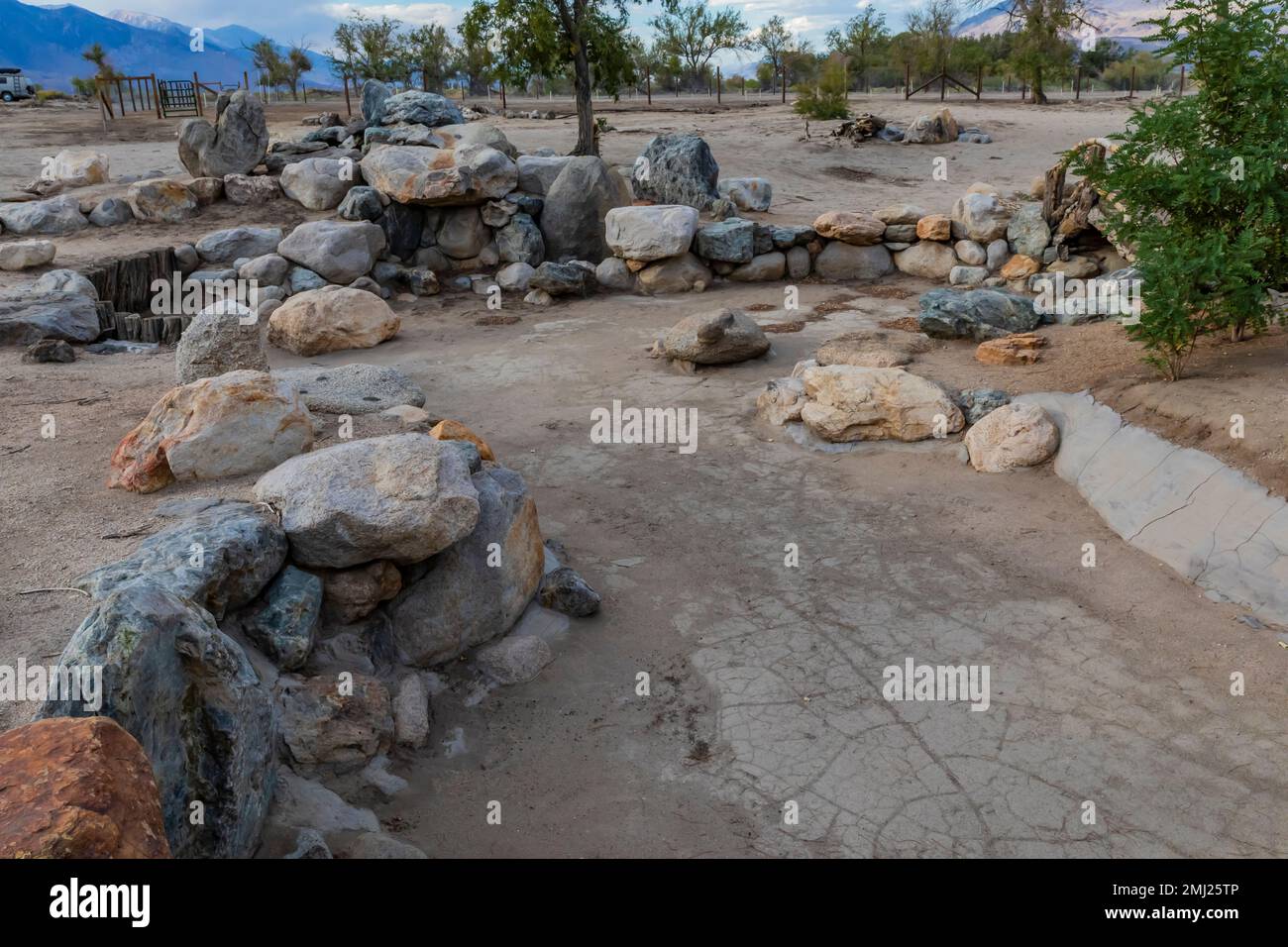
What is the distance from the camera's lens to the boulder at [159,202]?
1466 centimetres

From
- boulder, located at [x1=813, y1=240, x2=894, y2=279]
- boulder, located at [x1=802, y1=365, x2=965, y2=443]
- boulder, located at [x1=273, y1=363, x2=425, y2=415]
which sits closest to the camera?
boulder, located at [x1=273, y1=363, x2=425, y2=415]

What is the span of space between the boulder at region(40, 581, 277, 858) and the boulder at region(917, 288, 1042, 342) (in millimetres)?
8345

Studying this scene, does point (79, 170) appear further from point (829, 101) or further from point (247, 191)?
point (829, 101)

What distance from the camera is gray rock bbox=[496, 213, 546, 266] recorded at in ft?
47.5

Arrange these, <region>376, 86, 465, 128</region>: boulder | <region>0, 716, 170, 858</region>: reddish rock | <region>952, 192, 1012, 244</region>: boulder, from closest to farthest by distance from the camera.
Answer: <region>0, 716, 170, 858</region>: reddish rock → <region>952, 192, 1012, 244</region>: boulder → <region>376, 86, 465, 128</region>: boulder

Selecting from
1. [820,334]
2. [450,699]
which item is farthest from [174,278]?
[450,699]

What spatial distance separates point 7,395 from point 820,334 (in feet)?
Answer: 25.7

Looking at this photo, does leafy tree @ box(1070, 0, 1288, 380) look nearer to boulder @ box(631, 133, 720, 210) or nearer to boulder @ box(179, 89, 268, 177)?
boulder @ box(631, 133, 720, 210)

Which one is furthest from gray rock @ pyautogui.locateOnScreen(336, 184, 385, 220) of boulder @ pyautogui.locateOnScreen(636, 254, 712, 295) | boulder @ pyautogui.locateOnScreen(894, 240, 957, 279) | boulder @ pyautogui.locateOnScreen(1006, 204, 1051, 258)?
boulder @ pyautogui.locateOnScreen(1006, 204, 1051, 258)

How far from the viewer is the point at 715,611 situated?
589cm

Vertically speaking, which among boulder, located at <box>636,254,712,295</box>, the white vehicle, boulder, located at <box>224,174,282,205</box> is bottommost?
boulder, located at <box>636,254,712,295</box>

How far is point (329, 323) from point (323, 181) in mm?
5022

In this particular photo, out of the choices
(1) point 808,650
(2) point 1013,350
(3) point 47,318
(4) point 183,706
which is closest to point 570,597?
(1) point 808,650
